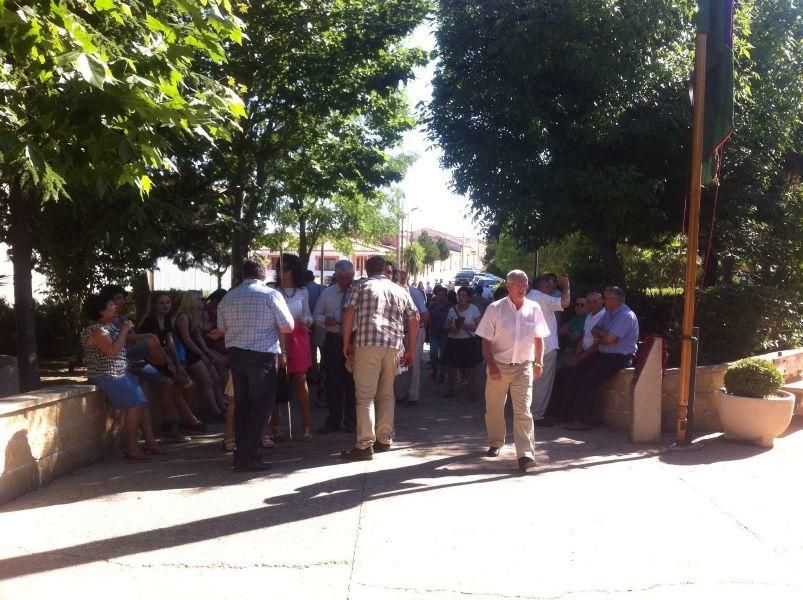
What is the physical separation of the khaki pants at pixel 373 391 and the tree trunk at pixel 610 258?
7419mm

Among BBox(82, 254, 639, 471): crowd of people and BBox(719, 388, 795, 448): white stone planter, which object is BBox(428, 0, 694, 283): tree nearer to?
BBox(82, 254, 639, 471): crowd of people

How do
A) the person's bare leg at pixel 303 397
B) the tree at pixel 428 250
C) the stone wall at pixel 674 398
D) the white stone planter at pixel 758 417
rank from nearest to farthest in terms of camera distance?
1. the white stone planter at pixel 758 417
2. the person's bare leg at pixel 303 397
3. the stone wall at pixel 674 398
4. the tree at pixel 428 250

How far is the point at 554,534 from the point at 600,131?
7899 millimetres

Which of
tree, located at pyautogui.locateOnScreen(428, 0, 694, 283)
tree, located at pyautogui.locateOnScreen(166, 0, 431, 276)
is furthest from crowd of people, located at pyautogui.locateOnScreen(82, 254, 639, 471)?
tree, located at pyautogui.locateOnScreen(166, 0, 431, 276)

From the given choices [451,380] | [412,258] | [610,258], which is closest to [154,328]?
[451,380]

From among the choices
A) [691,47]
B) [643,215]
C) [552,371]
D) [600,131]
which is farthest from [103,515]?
[691,47]

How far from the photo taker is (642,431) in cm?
796

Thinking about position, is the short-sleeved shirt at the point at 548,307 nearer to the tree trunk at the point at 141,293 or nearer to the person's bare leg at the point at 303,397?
the person's bare leg at the point at 303,397

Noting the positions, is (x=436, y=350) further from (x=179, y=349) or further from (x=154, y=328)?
(x=154, y=328)

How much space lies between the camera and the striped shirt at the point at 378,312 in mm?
7141

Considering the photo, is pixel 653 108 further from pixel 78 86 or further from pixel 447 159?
pixel 78 86

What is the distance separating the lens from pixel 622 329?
8.63 m

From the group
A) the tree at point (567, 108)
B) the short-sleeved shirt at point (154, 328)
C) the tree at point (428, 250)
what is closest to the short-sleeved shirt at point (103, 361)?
the short-sleeved shirt at point (154, 328)

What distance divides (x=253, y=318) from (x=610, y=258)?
9.10m
